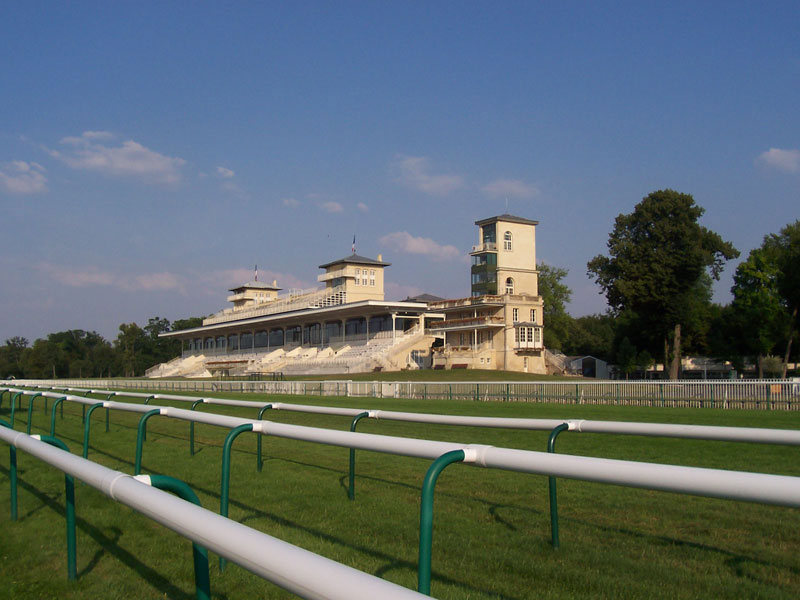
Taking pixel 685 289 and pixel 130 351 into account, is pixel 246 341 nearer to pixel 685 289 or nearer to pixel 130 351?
pixel 130 351

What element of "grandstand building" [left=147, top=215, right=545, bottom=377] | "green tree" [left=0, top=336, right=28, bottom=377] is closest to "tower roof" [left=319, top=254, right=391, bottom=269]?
"grandstand building" [left=147, top=215, right=545, bottom=377]

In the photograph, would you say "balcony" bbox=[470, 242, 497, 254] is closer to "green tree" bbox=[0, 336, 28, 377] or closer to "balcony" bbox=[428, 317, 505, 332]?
"balcony" bbox=[428, 317, 505, 332]

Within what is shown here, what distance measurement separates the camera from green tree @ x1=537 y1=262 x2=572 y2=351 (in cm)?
8800

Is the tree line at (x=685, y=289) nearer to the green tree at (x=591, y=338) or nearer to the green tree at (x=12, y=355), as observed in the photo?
the green tree at (x=591, y=338)

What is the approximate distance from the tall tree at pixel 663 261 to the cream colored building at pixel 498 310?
7.87 m

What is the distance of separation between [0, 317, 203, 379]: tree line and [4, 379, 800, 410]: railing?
2760 inches

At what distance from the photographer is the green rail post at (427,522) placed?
307 centimetres

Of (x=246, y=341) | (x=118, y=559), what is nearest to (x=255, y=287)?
(x=246, y=341)

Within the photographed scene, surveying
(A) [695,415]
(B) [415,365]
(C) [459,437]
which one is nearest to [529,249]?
(B) [415,365]

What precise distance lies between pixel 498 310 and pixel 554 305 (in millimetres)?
31673

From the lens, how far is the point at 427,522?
10.5ft

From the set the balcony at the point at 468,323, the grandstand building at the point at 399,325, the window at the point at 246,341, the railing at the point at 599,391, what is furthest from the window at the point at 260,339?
the railing at the point at 599,391

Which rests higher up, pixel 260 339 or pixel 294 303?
pixel 294 303

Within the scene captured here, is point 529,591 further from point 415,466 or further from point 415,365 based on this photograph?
point 415,365
